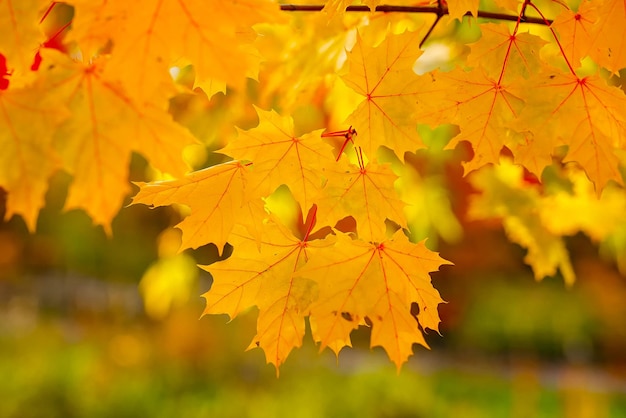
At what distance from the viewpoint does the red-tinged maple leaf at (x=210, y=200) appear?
0.88 metres

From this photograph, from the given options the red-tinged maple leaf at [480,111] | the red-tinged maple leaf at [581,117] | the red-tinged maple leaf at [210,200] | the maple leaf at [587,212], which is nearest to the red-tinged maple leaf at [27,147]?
the red-tinged maple leaf at [210,200]

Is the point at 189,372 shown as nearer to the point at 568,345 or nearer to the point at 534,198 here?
the point at 534,198

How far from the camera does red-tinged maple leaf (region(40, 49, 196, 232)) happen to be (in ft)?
2.09

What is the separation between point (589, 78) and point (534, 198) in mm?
1065

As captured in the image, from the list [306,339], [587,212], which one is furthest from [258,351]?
[587,212]

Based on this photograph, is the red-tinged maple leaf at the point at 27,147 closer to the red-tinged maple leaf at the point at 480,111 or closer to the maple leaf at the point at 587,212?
the red-tinged maple leaf at the point at 480,111

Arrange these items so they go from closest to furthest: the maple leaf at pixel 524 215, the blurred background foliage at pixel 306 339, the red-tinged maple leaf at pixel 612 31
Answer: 1. the red-tinged maple leaf at pixel 612 31
2. the maple leaf at pixel 524 215
3. the blurred background foliage at pixel 306 339

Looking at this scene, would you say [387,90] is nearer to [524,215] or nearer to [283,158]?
[283,158]

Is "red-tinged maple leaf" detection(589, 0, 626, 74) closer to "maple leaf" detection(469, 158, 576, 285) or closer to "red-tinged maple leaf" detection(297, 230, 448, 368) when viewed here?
"red-tinged maple leaf" detection(297, 230, 448, 368)

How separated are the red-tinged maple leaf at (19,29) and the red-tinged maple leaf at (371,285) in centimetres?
45

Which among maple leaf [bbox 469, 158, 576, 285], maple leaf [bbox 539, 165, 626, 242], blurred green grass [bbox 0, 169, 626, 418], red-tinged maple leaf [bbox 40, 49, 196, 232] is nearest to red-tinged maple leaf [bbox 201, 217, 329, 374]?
red-tinged maple leaf [bbox 40, 49, 196, 232]

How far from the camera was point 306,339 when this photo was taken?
6398 mm

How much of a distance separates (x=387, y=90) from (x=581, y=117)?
0.30 meters

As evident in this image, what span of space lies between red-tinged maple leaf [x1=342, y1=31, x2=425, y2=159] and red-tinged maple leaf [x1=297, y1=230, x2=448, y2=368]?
0.47 ft
